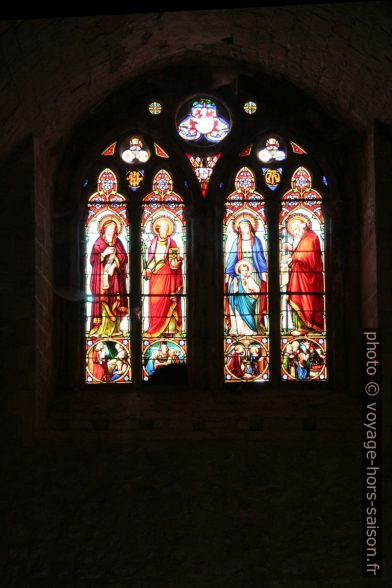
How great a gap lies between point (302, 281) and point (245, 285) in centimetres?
51

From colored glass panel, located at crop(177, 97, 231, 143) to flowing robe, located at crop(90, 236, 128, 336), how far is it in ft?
4.03

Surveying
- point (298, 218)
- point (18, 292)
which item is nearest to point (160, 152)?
point (298, 218)

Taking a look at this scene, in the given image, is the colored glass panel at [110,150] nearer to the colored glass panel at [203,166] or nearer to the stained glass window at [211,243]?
the stained glass window at [211,243]

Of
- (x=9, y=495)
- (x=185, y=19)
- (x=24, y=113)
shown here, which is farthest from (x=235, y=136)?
(x=9, y=495)

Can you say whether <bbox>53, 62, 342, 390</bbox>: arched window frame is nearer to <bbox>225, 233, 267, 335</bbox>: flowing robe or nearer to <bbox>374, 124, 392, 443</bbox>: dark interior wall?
<bbox>225, 233, 267, 335</bbox>: flowing robe

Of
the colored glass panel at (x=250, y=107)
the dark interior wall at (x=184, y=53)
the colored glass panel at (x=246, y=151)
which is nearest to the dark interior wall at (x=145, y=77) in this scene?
the dark interior wall at (x=184, y=53)

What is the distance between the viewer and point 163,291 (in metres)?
9.66

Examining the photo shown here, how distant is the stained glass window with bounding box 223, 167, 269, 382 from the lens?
9.45 m

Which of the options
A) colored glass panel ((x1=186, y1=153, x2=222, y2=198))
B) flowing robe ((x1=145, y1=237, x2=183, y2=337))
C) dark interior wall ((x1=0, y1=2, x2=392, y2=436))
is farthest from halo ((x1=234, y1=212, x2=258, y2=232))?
dark interior wall ((x1=0, y1=2, x2=392, y2=436))

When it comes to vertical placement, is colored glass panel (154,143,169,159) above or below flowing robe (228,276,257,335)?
above

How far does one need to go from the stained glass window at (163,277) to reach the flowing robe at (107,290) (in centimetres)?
20

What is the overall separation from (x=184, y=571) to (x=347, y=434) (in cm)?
175

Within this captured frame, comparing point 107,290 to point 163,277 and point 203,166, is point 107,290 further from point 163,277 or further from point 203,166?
point 203,166

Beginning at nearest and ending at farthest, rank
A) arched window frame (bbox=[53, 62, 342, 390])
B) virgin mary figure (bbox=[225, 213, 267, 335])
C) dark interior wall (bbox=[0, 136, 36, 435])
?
dark interior wall (bbox=[0, 136, 36, 435]), virgin mary figure (bbox=[225, 213, 267, 335]), arched window frame (bbox=[53, 62, 342, 390])
